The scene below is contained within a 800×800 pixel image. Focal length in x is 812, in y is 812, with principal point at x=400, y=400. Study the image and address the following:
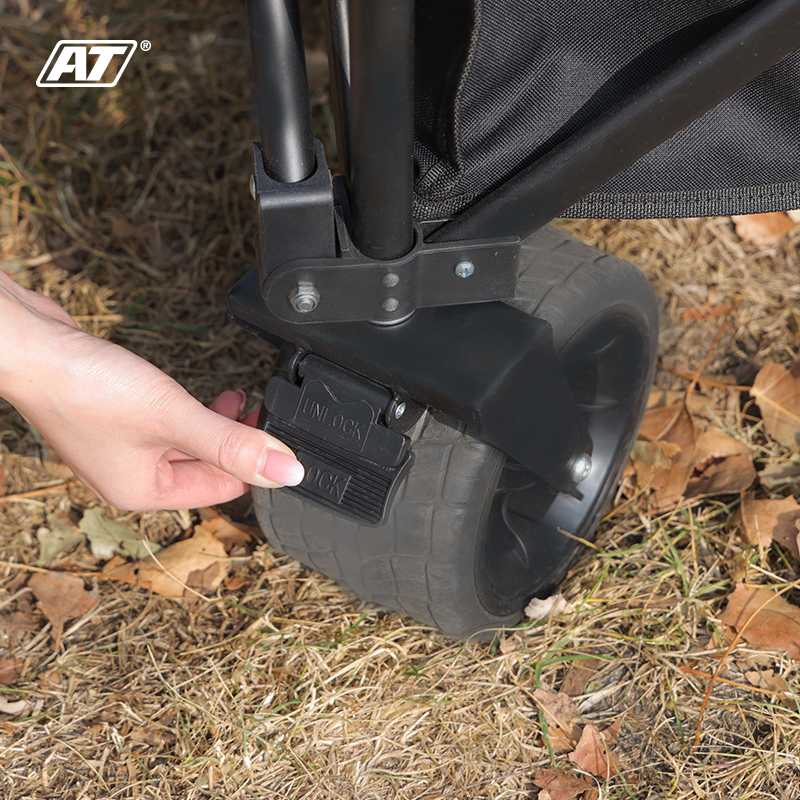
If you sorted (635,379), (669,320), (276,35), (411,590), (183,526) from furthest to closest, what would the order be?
(669,320)
(183,526)
(635,379)
(411,590)
(276,35)

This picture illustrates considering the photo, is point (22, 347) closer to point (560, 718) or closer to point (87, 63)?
point (560, 718)

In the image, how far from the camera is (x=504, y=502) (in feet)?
4.61

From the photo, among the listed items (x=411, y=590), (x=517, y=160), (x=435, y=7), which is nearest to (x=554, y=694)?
(x=411, y=590)

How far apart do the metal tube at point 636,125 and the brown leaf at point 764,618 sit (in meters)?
0.78

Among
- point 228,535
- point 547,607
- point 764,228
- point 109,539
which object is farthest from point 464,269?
point 764,228

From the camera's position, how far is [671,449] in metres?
1.60

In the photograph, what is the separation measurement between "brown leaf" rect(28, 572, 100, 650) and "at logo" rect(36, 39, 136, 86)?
4.69 ft

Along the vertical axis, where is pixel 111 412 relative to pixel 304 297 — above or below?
below

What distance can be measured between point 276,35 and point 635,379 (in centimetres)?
87

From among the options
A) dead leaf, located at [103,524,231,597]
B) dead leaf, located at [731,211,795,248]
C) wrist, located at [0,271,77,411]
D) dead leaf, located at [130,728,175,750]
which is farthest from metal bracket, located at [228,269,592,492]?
dead leaf, located at [731,211,795,248]

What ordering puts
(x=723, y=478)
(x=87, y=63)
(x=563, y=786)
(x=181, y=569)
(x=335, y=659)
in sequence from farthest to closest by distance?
(x=87, y=63)
(x=723, y=478)
(x=181, y=569)
(x=335, y=659)
(x=563, y=786)

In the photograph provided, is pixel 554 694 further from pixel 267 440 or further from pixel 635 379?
pixel 267 440

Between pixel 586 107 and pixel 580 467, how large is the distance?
51 cm

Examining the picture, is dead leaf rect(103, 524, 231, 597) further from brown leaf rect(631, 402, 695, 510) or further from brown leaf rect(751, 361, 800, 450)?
brown leaf rect(751, 361, 800, 450)
